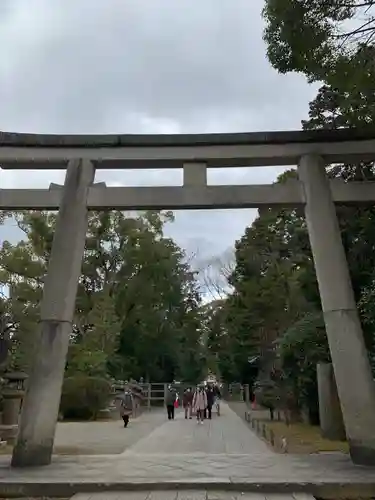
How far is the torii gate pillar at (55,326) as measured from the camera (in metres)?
9.28

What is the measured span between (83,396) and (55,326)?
16.7m

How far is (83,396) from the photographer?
25.5 m

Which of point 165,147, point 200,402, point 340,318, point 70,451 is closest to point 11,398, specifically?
point 70,451

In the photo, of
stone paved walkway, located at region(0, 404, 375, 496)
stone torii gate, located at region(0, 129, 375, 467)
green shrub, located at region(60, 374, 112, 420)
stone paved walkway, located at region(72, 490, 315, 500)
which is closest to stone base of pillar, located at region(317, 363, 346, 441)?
stone paved walkway, located at region(0, 404, 375, 496)

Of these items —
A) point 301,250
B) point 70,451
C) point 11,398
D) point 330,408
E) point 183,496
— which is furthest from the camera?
point 301,250

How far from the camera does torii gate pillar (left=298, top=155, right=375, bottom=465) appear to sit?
923 centimetres

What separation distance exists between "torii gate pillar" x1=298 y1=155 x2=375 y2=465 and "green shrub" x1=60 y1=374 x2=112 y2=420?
17087 mm

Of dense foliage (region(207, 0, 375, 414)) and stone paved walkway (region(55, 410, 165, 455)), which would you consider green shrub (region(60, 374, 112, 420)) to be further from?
dense foliage (region(207, 0, 375, 414))

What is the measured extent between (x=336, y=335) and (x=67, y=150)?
19.5 ft

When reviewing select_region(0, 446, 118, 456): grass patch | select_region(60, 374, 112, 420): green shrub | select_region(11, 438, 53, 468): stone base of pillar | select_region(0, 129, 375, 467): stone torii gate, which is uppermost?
select_region(0, 129, 375, 467): stone torii gate

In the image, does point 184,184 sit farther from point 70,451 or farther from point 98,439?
point 98,439

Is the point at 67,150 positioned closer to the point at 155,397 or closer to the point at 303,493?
the point at 303,493

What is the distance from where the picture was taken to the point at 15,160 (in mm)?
10859

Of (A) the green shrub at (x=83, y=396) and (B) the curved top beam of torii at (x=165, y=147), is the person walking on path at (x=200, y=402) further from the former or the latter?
(B) the curved top beam of torii at (x=165, y=147)
